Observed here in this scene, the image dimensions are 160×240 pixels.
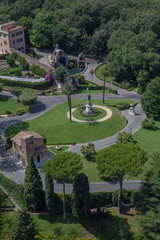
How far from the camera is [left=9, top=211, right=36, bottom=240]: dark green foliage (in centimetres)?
6006

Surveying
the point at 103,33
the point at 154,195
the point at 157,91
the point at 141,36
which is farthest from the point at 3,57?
the point at 154,195

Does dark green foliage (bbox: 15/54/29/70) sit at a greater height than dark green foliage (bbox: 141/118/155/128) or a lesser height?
greater

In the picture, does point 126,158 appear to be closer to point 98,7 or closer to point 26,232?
point 26,232

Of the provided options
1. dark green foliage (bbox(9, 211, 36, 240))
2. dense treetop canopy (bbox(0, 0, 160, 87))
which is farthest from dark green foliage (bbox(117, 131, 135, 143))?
dense treetop canopy (bbox(0, 0, 160, 87))

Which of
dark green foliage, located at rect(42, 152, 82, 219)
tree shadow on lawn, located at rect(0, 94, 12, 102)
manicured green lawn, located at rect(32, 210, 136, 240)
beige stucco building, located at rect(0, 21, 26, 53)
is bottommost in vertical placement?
manicured green lawn, located at rect(32, 210, 136, 240)

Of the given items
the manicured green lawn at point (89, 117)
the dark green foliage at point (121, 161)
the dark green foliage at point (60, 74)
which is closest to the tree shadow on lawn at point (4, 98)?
the dark green foliage at point (60, 74)

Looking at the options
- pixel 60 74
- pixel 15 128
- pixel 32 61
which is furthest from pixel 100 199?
pixel 32 61

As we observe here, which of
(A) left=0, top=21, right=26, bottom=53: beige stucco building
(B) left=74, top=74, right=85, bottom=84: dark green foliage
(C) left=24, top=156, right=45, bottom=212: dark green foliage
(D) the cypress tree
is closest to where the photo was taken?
(D) the cypress tree

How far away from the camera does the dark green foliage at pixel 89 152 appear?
287 ft

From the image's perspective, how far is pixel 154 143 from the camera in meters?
94.6

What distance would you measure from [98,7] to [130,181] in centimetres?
13199

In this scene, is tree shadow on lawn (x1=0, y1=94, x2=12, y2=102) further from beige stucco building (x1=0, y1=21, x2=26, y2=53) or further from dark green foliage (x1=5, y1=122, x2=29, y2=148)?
beige stucco building (x1=0, y1=21, x2=26, y2=53)

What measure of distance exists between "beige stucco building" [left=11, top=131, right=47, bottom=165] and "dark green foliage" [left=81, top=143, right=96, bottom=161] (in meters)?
11.1

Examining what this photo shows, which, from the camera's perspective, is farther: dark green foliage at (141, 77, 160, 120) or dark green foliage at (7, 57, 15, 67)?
dark green foliage at (7, 57, 15, 67)
